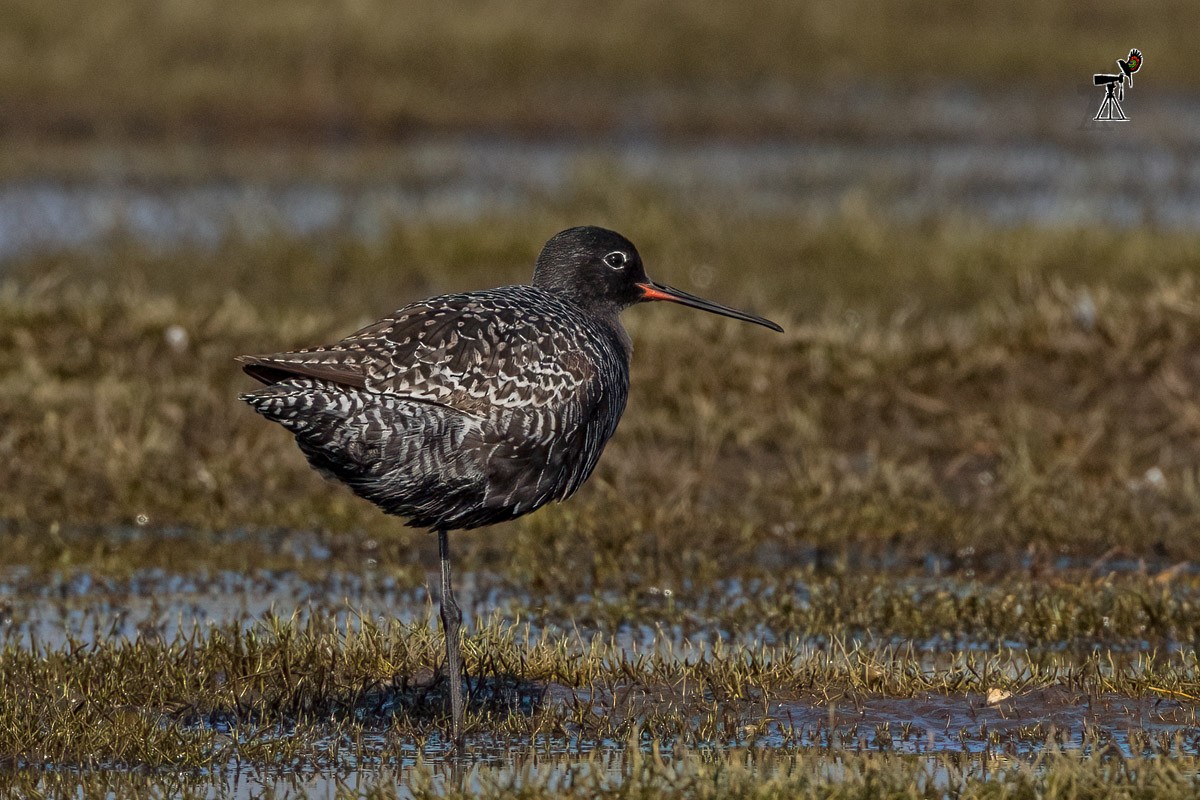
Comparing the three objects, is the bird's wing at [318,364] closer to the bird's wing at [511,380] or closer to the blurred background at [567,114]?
the bird's wing at [511,380]

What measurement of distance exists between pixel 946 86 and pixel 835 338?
53.4ft

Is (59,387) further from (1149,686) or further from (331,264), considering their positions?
(1149,686)

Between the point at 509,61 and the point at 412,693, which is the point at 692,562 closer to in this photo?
the point at 412,693

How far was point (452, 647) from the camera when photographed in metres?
6.25

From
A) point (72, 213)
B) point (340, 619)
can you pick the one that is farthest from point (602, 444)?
point (72, 213)

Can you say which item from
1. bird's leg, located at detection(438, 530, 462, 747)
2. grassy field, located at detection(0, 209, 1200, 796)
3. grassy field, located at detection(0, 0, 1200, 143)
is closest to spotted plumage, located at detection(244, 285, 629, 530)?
bird's leg, located at detection(438, 530, 462, 747)

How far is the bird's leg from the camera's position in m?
6.11

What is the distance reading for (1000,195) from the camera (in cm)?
1908

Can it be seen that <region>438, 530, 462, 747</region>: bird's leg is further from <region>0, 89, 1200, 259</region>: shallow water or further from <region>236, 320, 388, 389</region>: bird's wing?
<region>0, 89, 1200, 259</region>: shallow water

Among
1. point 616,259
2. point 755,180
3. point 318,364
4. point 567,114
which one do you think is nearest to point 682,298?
point 616,259

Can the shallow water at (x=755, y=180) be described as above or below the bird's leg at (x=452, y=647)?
above

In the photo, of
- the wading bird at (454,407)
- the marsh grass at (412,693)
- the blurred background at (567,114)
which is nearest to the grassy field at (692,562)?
the marsh grass at (412,693)

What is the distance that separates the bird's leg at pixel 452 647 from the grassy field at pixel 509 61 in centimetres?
1647

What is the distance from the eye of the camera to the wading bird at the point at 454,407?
19.5ft
